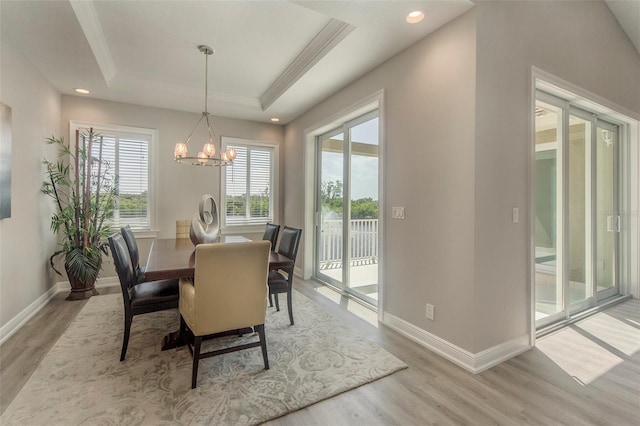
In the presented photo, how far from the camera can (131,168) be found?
4.30 meters

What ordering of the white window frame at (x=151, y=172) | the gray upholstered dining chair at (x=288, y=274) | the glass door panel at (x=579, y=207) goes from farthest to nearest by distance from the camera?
the white window frame at (x=151, y=172), the glass door panel at (x=579, y=207), the gray upholstered dining chair at (x=288, y=274)

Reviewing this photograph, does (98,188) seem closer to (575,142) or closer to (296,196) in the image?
(296,196)

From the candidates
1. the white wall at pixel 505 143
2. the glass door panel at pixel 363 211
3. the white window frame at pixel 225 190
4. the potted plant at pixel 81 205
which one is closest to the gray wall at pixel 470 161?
the white wall at pixel 505 143

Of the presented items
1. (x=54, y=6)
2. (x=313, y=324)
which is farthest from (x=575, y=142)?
(x=54, y=6)

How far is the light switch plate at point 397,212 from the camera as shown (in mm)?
2721

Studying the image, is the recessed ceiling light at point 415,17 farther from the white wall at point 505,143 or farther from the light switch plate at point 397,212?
the light switch plate at point 397,212

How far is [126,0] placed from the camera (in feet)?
7.70

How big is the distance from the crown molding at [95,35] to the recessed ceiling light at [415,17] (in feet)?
8.34

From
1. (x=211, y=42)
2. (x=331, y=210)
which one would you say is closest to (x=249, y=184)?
(x=331, y=210)

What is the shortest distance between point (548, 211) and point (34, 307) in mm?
5475

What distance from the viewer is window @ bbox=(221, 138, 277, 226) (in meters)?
4.95

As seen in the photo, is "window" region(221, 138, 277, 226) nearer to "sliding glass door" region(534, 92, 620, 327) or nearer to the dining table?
the dining table

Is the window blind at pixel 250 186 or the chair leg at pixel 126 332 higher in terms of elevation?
the window blind at pixel 250 186

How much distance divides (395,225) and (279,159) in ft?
10.4
